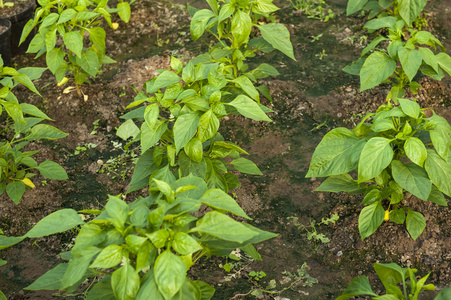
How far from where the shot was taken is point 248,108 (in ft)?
8.32

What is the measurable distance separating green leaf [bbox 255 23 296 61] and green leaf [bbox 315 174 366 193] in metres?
1.00

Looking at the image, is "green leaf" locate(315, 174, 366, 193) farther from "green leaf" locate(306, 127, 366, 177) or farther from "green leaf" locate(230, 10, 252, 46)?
"green leaf" locate(230, 10, 252, 46)

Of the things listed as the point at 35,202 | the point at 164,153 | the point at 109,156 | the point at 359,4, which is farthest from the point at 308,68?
the point at 35,202

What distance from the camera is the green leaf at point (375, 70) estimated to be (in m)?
3.39

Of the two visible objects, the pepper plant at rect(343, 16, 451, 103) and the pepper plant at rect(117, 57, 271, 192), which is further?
the pepper plant at rect(343, 16, 451, 103)

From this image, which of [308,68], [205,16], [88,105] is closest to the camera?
[205,16]

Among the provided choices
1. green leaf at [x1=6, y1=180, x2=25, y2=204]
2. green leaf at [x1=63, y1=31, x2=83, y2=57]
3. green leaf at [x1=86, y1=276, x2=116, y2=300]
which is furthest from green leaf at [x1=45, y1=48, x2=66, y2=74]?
green leaf at [x1=86, y1=276, x2=116, y2=300]

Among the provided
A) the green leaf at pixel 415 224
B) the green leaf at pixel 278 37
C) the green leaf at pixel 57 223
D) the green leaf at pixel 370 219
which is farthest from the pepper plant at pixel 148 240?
the green leaf at pixel 278 37

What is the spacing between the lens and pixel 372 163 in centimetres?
259

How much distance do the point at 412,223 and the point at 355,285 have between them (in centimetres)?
98

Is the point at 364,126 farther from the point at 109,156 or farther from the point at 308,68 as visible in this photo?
the point at 109,156

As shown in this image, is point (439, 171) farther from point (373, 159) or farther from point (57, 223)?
point (57, 223)

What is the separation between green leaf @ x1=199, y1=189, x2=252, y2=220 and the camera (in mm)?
1867

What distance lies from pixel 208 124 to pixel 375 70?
5.14ft
